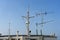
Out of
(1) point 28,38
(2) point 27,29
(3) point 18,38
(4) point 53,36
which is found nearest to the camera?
(2) point 27,29

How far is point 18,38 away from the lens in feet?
125

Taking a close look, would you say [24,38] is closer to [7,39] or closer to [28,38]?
[28,38]

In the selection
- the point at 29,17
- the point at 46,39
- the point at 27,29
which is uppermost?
the point at 29,17

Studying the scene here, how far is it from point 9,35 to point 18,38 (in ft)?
11.1

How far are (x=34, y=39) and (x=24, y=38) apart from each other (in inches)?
112

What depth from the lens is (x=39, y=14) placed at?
3925 centimetres

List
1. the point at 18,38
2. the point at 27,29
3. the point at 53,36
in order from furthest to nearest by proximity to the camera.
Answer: the point at 53,36
the point at 18,38
the point at 27,29

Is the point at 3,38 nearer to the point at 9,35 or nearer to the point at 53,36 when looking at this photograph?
the point at 9,35

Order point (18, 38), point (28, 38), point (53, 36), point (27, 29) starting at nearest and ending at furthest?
point (27, 29) < point (28, 38) < point (18, 38) < point (53, 36)

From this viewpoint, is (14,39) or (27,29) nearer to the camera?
(27,29)

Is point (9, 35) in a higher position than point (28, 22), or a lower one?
lower

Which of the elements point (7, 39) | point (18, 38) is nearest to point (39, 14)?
point (18, 38)

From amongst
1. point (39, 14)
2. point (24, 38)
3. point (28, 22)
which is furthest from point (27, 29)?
point (39, 14)

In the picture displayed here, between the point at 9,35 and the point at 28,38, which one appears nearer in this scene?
the point at 28,38
